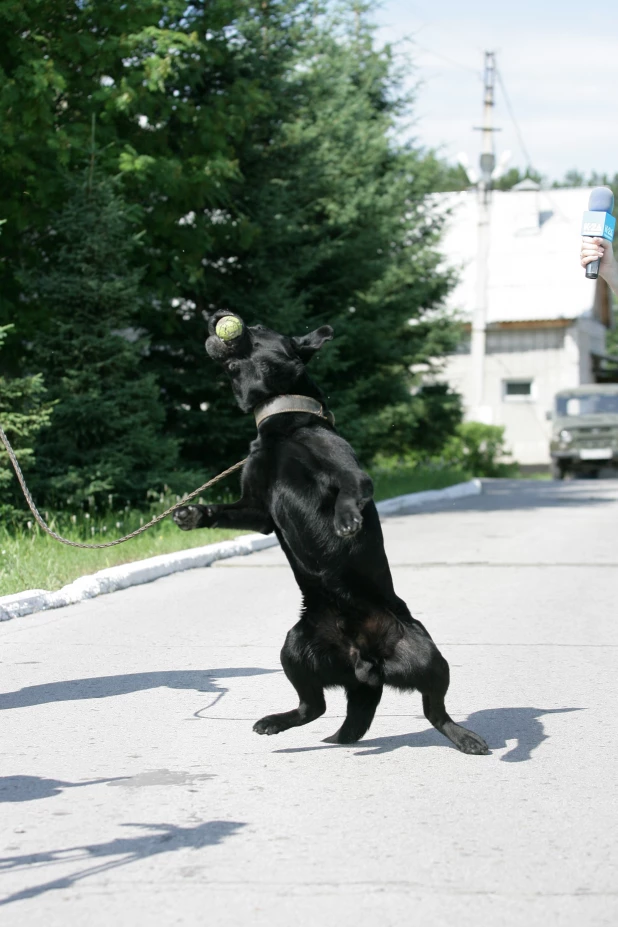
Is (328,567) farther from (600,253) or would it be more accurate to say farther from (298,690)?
(600,253)

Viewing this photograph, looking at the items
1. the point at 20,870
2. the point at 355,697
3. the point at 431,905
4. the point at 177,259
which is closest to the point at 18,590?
the point at 355,697

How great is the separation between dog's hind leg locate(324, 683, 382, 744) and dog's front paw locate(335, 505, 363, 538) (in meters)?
0.83

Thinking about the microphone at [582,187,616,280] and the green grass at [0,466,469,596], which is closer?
the microphone at [582,187,616,280]

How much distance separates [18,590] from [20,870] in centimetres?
624

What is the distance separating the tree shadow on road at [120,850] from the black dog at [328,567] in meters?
1.07

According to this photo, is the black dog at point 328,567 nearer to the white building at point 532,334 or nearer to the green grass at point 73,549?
the green grass at point 73,549

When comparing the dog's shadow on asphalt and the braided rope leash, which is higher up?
the braided rope leash

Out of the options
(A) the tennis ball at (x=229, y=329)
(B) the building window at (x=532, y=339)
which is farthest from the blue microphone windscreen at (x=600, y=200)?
(B) the building window at (x=532, y=339)

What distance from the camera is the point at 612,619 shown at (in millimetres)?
9195

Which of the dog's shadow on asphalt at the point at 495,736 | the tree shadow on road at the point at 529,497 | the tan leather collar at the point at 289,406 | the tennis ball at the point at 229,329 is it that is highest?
the tennis ball at the point at 229,329

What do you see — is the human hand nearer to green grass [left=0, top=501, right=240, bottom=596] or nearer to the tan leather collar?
the tan leather collar

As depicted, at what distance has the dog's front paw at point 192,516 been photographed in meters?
5.02

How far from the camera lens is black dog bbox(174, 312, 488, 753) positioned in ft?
16.5

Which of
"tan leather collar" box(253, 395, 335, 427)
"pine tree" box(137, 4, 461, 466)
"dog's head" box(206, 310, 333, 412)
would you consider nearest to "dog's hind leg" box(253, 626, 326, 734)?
"tan leather collar" box(253, 395, 335, 427)
